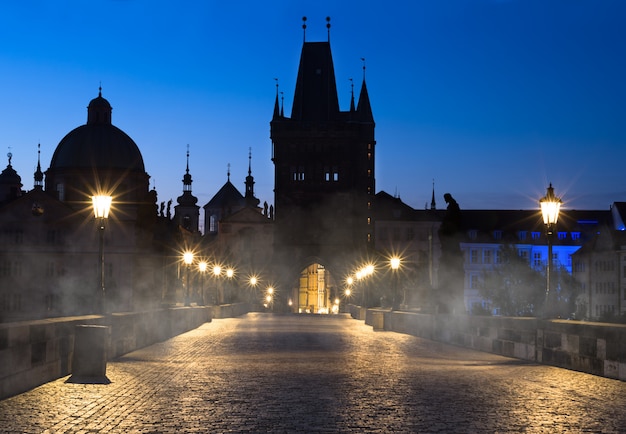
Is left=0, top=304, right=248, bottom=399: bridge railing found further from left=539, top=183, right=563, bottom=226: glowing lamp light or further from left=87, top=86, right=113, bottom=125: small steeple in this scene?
left=87, top=86, right=113, bottom=125: small steeple

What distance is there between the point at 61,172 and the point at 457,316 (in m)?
97.9

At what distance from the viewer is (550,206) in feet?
79.3

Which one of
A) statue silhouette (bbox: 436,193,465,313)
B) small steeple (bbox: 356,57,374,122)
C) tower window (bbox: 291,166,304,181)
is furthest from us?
small steeple (bbox: 356,57,374,122)

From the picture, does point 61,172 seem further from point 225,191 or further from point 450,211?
point 450,211

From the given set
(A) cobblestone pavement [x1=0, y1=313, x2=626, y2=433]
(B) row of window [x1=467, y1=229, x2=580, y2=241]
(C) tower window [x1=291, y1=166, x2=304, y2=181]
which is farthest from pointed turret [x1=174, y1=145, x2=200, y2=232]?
(A) cobblestone pavement [x1=0, y1=313, x2=626, y2=433]

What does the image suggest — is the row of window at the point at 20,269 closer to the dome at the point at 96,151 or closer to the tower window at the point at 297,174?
the dome at the point at 96,151

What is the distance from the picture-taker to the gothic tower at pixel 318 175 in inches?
4744

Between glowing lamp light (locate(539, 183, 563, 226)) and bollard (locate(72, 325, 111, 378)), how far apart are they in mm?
11434

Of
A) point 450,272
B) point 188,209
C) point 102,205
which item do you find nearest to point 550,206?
point 102,205

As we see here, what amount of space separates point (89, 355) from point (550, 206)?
12.0 metres

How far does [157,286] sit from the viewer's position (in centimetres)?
4041

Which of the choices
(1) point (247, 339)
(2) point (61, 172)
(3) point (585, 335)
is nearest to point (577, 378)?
(3) point (585, 335)

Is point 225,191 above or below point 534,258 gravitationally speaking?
above

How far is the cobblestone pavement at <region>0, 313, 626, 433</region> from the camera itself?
12.0 meters
